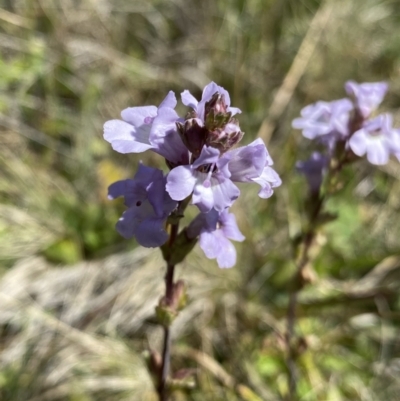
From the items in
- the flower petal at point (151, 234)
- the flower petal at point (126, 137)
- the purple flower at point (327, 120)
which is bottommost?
the purple flower at point (327, 120)

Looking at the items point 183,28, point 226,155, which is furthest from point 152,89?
point 226,155

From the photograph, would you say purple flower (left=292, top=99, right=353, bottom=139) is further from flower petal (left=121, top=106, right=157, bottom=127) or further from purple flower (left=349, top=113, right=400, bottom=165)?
flower petal (left=121, top=106, right=157, bottom=127)

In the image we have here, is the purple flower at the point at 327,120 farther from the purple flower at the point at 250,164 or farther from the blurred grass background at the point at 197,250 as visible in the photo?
the purple flower at the point at 250,164

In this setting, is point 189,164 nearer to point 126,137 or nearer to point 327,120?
point 126,137

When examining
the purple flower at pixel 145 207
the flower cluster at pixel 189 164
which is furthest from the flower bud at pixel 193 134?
the purple flower at pixel 145 207

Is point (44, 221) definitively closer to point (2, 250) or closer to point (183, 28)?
point (2, 250)

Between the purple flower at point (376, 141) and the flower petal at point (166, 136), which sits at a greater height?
the flower petal at point (166, 136)

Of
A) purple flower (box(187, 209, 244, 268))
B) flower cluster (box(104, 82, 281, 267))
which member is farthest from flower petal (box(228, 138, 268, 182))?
purple flower (box(187, 209, 244, 268))
